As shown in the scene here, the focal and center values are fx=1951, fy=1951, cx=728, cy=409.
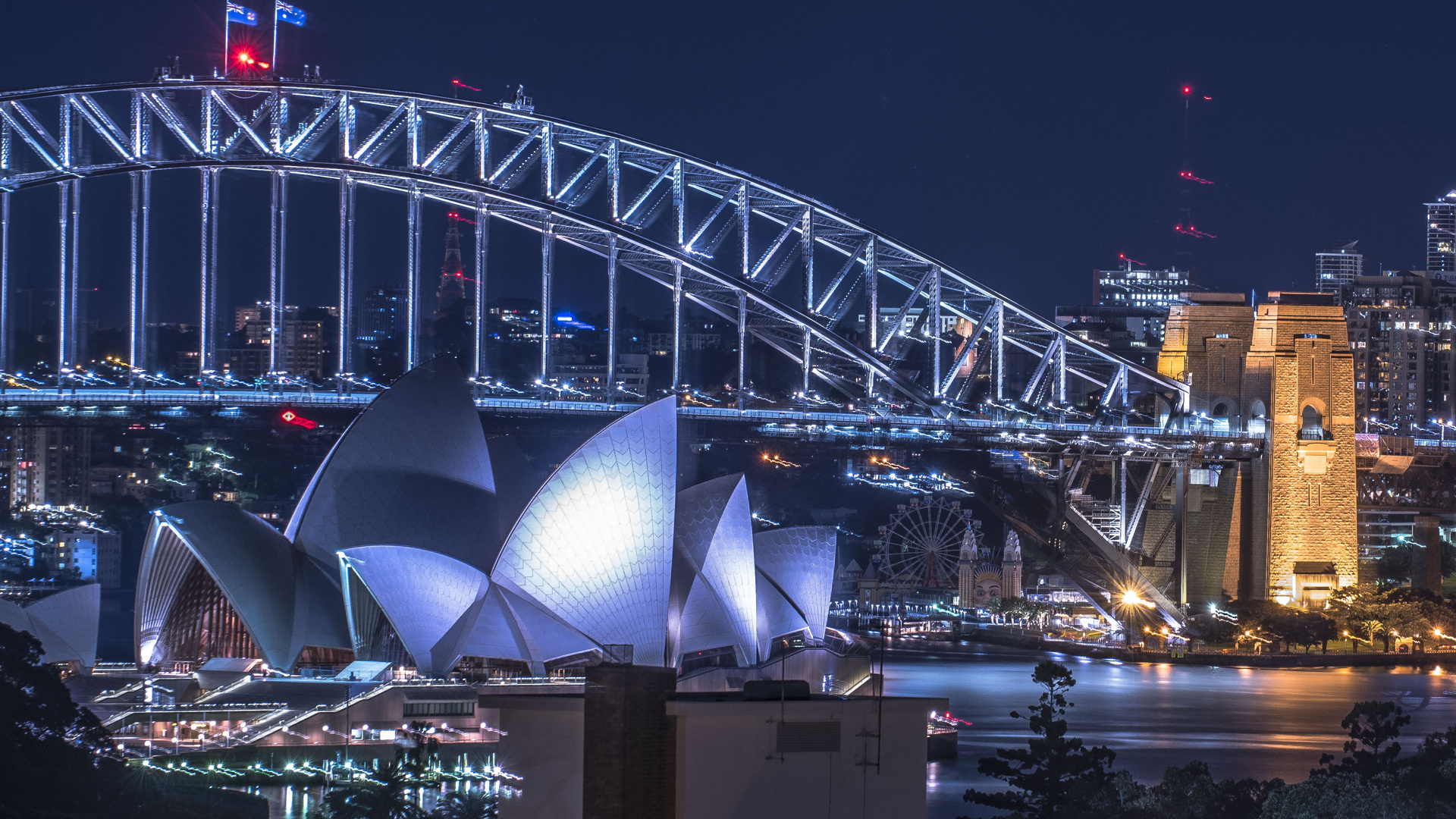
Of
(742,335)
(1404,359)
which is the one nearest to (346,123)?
(742,335)

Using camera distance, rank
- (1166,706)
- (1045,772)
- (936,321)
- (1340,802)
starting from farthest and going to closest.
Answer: (936,321) → (1166,706) → (1045,772) → (1340,802)

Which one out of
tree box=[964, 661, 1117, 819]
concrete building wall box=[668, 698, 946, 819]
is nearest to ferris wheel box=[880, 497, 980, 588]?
tree box=[964, 661, 1117, 819]

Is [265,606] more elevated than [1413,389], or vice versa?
[1413,389]

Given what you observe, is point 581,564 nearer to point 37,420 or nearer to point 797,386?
point 37,420

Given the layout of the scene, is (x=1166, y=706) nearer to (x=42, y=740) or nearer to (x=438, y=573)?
(x=438, y=573)

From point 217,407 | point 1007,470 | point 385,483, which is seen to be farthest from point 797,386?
point 385,483

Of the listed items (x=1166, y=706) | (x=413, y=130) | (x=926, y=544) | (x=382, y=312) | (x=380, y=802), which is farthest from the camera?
(x=382, y=312)
